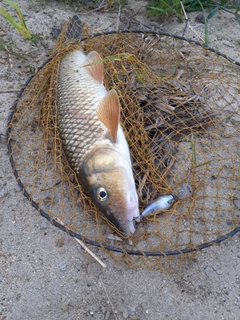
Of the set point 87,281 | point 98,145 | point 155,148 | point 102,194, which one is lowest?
point 87,281

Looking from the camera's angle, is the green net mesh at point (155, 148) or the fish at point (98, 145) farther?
the green net mesh at point (155, 148)

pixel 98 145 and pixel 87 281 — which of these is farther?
pixel 98 145

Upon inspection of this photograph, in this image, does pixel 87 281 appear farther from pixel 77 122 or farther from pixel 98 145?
pixel 77 122

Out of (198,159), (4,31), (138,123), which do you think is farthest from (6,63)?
(198,159)

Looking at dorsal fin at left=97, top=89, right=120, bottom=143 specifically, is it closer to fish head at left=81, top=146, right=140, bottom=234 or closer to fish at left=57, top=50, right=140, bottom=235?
fish at left=57, top=50, right=140, bottom=235

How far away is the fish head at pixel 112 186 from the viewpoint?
7.24ft

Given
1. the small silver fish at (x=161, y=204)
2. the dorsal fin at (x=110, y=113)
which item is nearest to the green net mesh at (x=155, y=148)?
the small silver fish at (x=161, y=204)

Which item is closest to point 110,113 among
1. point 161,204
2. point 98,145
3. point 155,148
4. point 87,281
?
point 98,145

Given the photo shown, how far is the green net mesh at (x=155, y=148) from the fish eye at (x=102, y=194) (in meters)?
0.14

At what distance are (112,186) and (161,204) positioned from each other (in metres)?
0.42

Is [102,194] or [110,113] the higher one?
[110,113]

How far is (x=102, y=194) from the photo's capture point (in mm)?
2252

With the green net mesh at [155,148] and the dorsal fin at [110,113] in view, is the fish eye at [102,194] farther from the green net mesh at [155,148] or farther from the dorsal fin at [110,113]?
the dorsal fin at [110,113]

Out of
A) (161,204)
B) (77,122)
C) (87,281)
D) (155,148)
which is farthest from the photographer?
(155,148)
